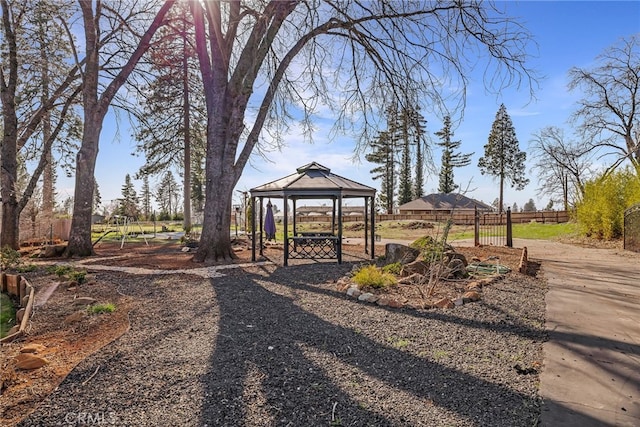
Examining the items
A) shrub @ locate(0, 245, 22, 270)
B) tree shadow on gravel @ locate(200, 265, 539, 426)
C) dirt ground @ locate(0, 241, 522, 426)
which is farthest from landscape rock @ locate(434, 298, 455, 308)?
shrub @ locate(0, 245, 22, 270)

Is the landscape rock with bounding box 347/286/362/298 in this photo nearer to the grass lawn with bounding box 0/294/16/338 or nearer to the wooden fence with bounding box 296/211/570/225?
the grass lawn with bounding box 0/294/16/338

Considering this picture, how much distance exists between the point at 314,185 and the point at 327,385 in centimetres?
634

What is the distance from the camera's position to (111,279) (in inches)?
256

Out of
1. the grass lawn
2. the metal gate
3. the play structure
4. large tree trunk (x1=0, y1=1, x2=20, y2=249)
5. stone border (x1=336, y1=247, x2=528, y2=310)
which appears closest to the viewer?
the grass lawn

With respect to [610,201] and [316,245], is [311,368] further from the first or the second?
[610,201]

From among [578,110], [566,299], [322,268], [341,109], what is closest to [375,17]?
[341,109]

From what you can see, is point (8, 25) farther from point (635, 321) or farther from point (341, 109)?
point (635, 321)

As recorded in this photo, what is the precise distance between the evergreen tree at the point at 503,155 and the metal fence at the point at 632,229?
29.3 metres

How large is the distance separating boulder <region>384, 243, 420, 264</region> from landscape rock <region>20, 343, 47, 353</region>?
5587 mm

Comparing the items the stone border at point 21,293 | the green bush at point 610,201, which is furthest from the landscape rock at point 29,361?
the green bush at point 610,201

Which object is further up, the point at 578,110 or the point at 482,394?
the point at 578,110

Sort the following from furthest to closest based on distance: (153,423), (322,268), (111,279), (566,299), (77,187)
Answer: (77,187) → (322,268) → (111,279) → (566,299) → (153,423)

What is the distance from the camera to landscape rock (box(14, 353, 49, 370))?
2654mm

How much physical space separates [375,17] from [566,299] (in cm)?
647
